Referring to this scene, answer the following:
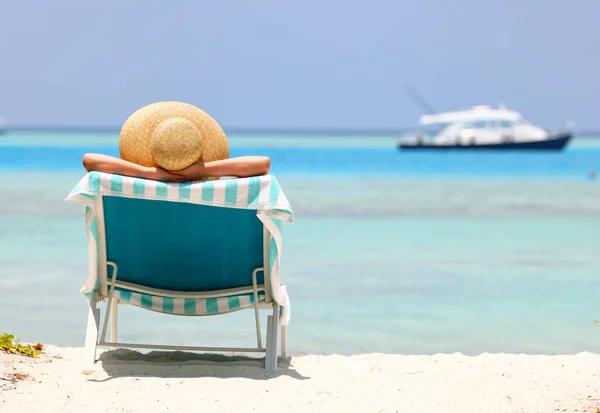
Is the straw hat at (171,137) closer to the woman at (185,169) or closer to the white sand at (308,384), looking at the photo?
the woman at (185,169)

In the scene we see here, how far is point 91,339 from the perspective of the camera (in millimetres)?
3576

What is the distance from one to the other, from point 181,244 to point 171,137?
44 centimetres

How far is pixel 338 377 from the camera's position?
144 inches

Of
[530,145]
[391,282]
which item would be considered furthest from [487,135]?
[391,282]

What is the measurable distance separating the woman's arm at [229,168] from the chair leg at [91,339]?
0.66 meters

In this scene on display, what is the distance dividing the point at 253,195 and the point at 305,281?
149 inches

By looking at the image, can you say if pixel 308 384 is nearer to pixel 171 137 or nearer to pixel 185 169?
pixel 185 169

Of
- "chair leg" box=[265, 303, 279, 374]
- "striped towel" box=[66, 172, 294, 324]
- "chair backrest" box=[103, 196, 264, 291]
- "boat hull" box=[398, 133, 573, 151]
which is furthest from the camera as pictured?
"boat hull" box=[398, 133, 573, 151]

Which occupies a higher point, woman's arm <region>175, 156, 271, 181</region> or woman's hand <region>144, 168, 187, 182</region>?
woman's arm <region>175, 156, 271, 181</region>

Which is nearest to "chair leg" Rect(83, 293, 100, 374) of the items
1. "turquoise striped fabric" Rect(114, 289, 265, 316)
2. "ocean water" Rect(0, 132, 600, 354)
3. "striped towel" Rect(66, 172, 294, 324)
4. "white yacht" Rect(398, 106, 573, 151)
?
"turquoise striped fabric" Rect(114, 289, 265, 316)

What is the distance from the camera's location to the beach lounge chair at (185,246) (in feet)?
11.0

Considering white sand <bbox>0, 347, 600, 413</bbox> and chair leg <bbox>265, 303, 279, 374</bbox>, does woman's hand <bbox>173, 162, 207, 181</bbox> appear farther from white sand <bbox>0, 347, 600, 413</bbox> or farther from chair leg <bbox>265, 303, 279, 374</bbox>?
white sand <bbox>0, 347, 600, 413</bbox>

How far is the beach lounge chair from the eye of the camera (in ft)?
11.0

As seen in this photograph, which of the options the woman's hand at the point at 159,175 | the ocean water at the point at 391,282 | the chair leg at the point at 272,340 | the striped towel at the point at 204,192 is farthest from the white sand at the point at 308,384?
the ocean water at the point at 391,282
